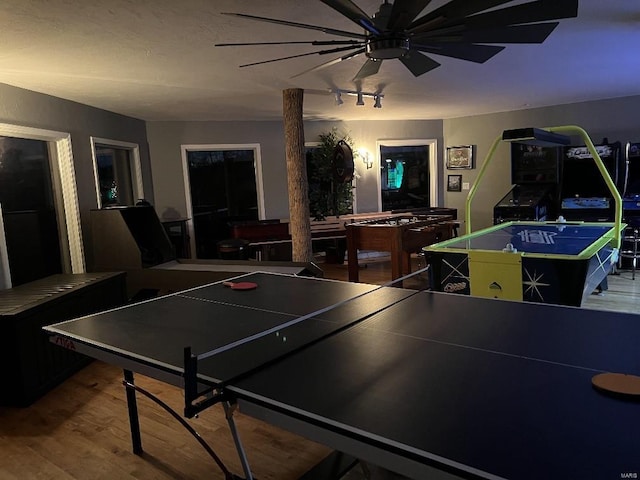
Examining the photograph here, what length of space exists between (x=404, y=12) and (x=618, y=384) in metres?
1.62

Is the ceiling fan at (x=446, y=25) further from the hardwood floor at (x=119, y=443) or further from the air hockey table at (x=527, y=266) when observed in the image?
the hardwood floor at (x=119, y=443)

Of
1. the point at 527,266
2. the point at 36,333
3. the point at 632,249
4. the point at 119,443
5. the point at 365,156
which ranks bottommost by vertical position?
the point at 119,443

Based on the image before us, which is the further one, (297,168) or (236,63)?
(297,168)

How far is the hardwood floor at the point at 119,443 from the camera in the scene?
7.37ft

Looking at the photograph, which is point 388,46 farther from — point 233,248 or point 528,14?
point 233,248

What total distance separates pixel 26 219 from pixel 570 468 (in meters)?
4.67

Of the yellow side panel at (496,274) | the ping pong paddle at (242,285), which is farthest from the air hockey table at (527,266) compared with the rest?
the ping pong paddle at (242,285)

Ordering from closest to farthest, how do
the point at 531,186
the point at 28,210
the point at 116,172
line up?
1. the point at 28,210
2. the point at 116,172
3. the point at 531,186

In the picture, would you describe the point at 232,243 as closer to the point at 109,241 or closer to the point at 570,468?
the point at 109,241

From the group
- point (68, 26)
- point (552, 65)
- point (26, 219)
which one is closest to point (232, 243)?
point (26, 219)

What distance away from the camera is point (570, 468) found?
870 mm

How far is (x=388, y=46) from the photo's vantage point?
86.8 inches

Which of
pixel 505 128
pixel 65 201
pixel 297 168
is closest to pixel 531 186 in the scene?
pixel 505 128

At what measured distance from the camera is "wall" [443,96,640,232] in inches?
250
